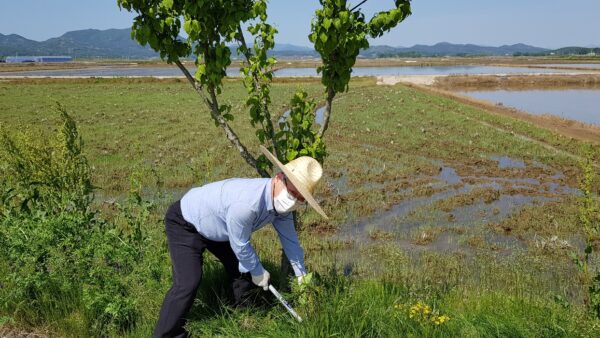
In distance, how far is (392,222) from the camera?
8766 mm

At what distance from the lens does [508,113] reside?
24.9 meters

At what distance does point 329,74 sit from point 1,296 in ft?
11.2

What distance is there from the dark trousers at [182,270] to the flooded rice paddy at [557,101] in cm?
2481

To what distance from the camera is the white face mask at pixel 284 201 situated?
10.4 feet

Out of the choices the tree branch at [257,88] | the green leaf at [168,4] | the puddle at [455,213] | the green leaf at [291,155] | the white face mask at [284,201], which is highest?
the green leaf at [168,4]

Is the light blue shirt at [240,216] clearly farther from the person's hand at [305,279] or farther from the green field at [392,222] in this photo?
the green field at [392,222]

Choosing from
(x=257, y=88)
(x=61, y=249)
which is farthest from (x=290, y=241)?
(x=61, y=249)

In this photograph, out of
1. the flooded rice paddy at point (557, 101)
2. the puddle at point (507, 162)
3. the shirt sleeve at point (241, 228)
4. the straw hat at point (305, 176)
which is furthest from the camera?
the flooded rice paddy at point (557, 101)

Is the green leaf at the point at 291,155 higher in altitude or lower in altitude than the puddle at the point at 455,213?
higher

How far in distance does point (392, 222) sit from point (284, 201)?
5913 mm

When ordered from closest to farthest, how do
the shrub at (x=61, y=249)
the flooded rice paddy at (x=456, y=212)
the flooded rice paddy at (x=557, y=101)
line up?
1. the shrub at (x=61, y=249)
2. the flooded rice paddy at (x=456, y=212)
3. the flooded rice paddy at (x=557, y=101)

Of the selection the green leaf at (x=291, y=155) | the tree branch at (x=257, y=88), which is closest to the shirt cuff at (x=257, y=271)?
the green leaf at (x=291, y=155)

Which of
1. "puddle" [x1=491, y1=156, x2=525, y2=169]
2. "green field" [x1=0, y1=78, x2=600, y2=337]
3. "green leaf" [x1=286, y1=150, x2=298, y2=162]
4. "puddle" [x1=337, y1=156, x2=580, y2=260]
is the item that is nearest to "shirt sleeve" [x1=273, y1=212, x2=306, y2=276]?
"green field" [x1=0, y1=78, x2=600, y2=337]

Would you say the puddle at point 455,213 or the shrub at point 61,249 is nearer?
the shrub at point 61,249
